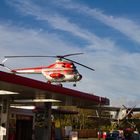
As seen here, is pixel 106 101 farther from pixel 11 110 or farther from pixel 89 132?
pixel 89 132

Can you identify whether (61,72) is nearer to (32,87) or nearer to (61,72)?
(61,72)

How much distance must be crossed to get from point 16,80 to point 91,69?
2294cm

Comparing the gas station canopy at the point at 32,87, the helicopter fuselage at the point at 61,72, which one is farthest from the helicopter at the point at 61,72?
the gas station canopy at the point at 32,87

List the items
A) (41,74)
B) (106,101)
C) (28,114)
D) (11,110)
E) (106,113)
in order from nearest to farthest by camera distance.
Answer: (11,110), (28,114), (106,101), (41,74), (106,113)

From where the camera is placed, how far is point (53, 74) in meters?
44.9

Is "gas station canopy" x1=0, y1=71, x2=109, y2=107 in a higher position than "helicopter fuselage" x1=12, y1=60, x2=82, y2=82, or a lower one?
lower

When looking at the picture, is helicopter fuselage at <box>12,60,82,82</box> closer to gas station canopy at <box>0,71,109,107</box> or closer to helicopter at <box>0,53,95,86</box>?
helicopter at <box>0,53,95,86</box>

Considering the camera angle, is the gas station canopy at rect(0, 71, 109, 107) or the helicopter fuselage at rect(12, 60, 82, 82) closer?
the gas station canopy at rect(0, 71, 109, 107)

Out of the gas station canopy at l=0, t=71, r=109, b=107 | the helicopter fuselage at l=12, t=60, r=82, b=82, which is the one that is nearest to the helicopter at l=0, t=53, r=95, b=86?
the helicopter fuselage at l=12, t=60, r=82, b=82

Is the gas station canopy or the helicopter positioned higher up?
the helicopter

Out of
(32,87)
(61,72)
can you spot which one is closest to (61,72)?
(61,72)

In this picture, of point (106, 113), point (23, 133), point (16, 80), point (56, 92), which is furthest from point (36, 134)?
point (106, 113)

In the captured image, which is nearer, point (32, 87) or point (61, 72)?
point (32, 87)

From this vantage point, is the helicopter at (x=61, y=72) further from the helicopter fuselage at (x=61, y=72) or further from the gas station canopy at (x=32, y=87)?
the gas station canopy at (x=32, y=87)
